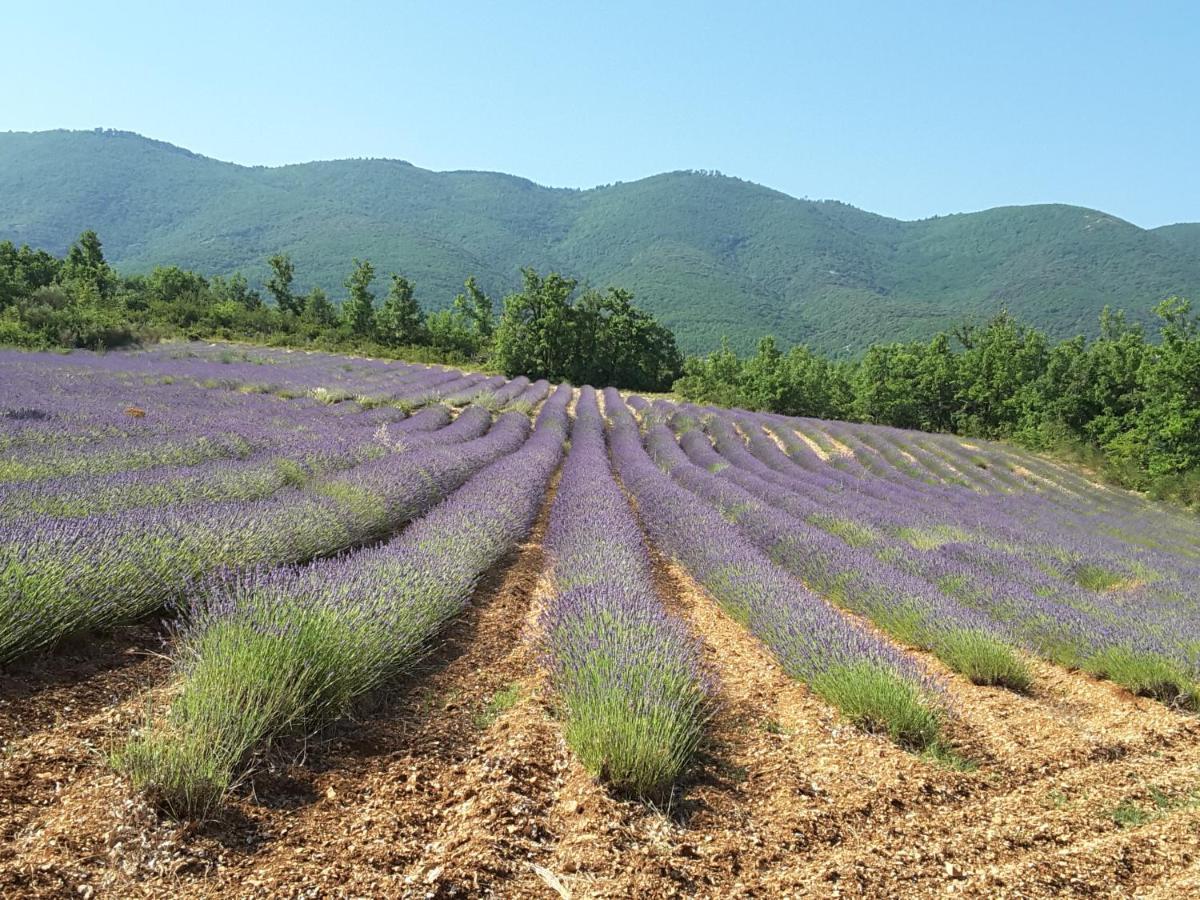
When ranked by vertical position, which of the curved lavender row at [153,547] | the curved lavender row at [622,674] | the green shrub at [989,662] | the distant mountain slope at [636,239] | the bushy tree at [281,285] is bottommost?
the green shrub at [989,662]

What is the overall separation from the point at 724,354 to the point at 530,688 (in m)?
38.7

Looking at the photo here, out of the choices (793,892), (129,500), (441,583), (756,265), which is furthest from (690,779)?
(756,265)

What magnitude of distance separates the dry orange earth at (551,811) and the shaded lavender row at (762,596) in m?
0.32

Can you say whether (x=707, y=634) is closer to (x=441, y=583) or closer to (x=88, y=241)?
(x=441, y=583)

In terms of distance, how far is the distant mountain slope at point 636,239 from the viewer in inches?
3568

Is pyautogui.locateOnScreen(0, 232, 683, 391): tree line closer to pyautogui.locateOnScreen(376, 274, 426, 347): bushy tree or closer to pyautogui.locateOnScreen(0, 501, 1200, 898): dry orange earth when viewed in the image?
pyautogui.locateOnScreen(376, 274, 426, 347): bushy tree

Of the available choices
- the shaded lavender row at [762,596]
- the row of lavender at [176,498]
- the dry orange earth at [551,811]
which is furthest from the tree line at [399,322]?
the dry orange earth at [551,811]

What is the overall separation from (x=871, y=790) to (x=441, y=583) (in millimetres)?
2364

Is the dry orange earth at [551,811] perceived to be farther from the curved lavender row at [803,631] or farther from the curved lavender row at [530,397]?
the curved lavender row at [530,397]

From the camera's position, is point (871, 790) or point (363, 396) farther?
point (363, 396)

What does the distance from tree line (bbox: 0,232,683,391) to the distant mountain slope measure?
44.0 metres

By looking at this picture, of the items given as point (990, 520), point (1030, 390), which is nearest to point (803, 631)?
point (990, 520)

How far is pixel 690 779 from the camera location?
2541mm

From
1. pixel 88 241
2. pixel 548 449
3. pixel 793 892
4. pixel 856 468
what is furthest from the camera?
pixel 88 241
